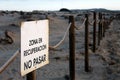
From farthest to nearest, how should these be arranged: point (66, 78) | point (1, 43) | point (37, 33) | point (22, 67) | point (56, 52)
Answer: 1. point (1, 43)
2. point (56, 52)
3. point (66, 78)
4. point (37, 33)
5. point (22, 67)

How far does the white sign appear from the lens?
330 centimetres

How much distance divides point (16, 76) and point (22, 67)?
4.49 metres

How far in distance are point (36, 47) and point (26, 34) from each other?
0.92 ft

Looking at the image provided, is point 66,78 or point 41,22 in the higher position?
point 41,22

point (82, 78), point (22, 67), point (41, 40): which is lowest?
point (82, 78)

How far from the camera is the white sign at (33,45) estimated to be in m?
3.30

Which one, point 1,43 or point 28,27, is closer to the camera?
point 28,27

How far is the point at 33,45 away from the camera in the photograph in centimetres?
345

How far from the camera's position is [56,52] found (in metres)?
11.3

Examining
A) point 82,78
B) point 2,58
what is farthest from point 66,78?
point 2,58

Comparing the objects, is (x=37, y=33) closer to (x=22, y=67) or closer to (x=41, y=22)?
(x=41, y=22)

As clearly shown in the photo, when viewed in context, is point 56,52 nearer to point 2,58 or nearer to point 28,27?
point 2,58

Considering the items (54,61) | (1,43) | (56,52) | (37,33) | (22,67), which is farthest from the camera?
(1,43)

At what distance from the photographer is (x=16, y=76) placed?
7.69m
